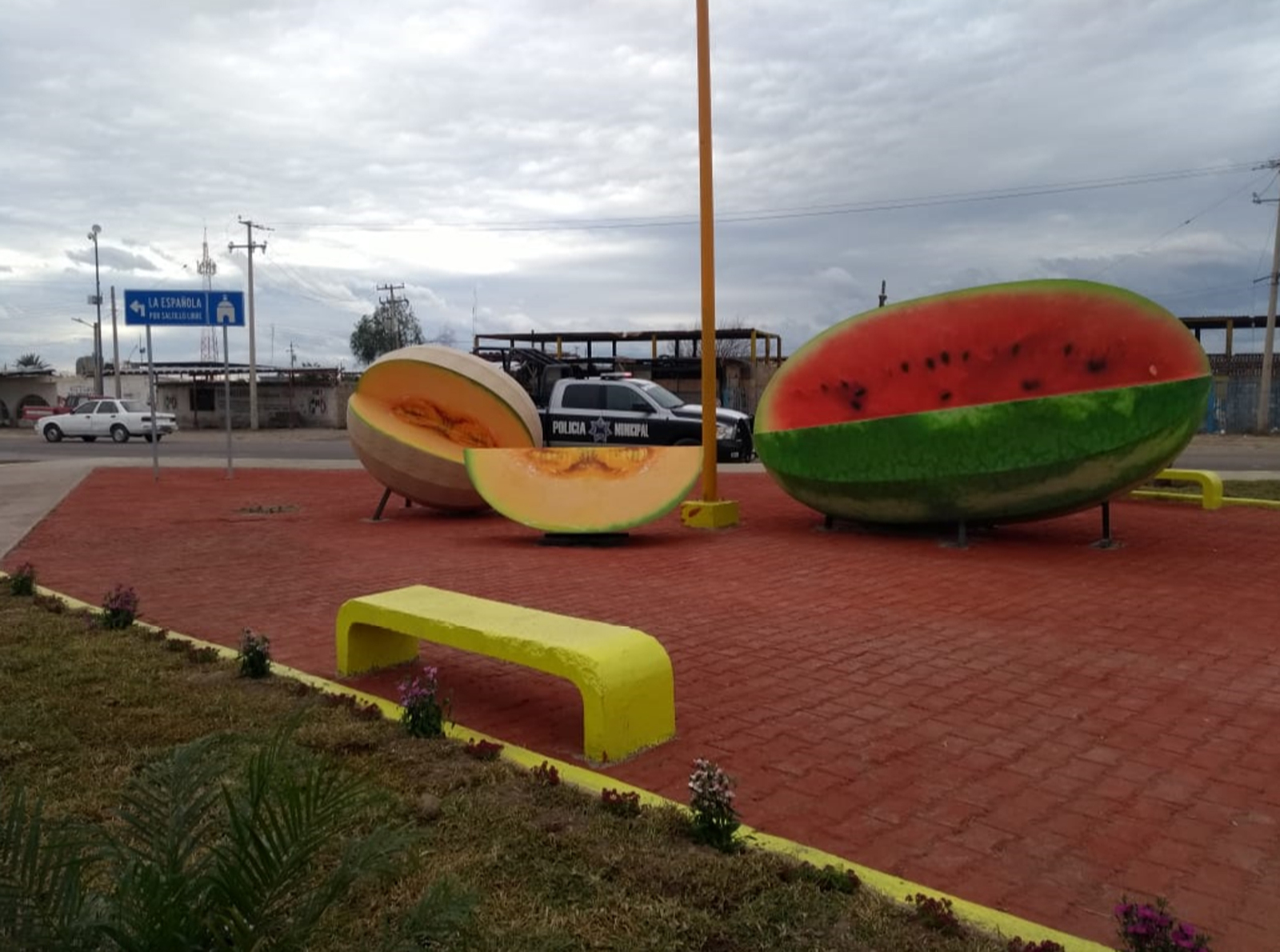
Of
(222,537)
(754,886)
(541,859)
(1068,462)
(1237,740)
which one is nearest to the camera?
(754,886)

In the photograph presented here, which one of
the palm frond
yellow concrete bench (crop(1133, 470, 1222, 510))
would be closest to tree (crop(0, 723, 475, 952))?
the palm frond

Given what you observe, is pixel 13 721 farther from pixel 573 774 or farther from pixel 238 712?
pixel 573 774

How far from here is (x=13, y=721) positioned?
171 inches

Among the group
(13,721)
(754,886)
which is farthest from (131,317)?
(754,886)

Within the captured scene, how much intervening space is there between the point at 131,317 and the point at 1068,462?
15.9m

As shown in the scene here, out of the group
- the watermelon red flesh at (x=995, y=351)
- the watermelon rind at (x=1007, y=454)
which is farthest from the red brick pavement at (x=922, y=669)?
the watermelon red flesh at (x=995, y=351)

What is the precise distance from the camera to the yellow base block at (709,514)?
1087 cm

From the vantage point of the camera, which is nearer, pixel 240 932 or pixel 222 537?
pixel 240 932

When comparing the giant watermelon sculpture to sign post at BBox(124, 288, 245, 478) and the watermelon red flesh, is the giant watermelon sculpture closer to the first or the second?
the watermelon red flesh

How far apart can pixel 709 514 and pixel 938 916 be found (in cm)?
815

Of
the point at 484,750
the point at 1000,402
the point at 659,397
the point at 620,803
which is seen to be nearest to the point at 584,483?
the point at 1000,402

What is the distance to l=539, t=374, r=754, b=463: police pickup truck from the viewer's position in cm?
1811

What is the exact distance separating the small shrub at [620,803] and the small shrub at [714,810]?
10.8 inches

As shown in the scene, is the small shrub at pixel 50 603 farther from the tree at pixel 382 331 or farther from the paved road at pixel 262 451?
the tree at pixel 382 331
